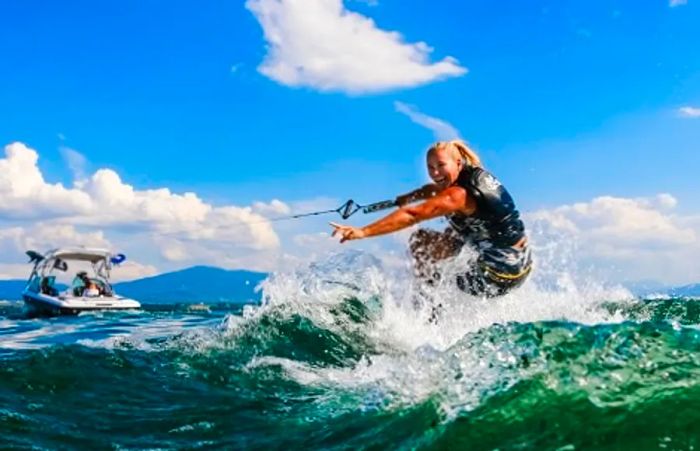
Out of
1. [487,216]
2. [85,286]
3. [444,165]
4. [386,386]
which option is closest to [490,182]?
[487,216]

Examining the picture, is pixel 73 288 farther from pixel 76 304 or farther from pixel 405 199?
pixel 405 199

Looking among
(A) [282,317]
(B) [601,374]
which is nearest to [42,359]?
(A) [282,317]

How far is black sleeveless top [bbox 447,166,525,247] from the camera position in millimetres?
7922

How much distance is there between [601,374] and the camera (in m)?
4.18

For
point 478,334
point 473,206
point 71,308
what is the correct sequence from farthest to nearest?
point 71,308, point 473,206, point 478,334

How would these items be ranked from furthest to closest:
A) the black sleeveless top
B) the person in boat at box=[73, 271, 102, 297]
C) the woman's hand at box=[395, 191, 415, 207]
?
the person in boat at box=[73, 271, 102, 297]
the woman's hand at box=[395, 191, 415, 207]
the black sleeveless top

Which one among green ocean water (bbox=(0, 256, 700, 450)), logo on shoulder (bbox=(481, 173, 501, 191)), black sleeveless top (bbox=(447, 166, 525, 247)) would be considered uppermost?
logo on shoulder (bbox=(481, 173, 501, 191))

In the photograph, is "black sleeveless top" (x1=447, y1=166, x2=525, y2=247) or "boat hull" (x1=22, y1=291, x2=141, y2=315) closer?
"black sleeveless top" (x1=447, y1=166, x2=525, y2=247)

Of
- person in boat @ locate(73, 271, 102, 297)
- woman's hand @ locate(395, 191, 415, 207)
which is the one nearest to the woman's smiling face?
woman's hand @ locate(395, 191, 415, 207)

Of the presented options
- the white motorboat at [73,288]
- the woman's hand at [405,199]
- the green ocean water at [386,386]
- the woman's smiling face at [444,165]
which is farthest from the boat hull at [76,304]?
the woman's smiling face at [444,165]

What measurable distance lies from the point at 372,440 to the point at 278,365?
13.3 ft

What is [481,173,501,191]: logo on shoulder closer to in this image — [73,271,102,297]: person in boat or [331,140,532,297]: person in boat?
[331,140,532,297]: person in boat

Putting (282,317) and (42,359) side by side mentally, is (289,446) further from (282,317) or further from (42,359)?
(282,317)

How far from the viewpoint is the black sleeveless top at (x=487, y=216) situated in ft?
26.0
